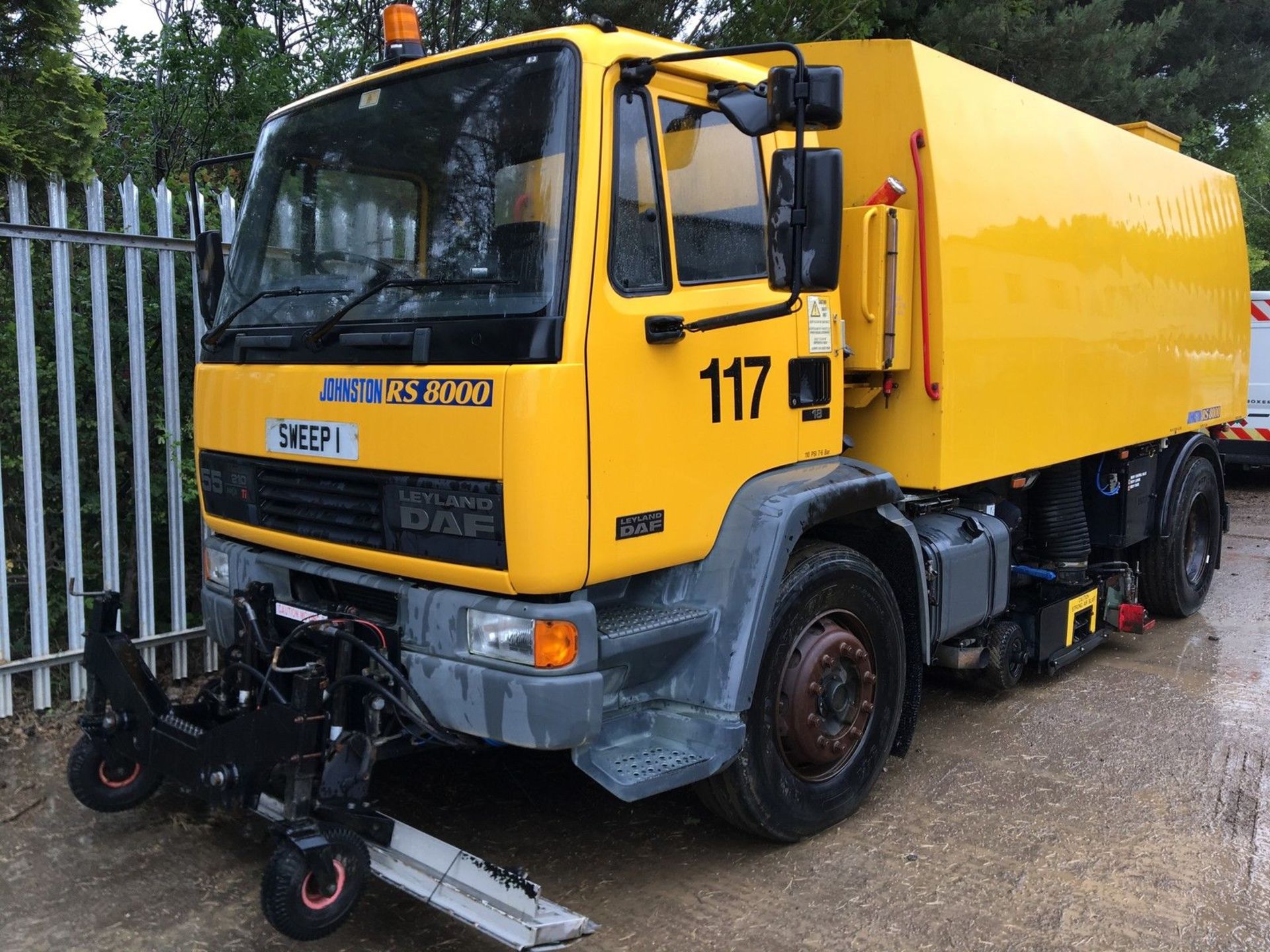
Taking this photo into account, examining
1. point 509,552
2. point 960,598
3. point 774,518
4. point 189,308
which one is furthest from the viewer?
point 189,308

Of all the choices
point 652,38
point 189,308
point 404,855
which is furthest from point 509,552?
point 189,308

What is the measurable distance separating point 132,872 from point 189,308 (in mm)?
2769

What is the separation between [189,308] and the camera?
5.24 metres

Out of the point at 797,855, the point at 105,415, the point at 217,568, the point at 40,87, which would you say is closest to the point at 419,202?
the point at 217,568

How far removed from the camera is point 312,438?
3418mm

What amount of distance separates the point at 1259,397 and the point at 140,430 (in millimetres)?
12510

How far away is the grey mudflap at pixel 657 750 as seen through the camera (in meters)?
3.14

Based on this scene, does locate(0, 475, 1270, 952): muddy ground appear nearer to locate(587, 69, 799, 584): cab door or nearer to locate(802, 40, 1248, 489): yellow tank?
locate(587, 69, 799, 584): cab door

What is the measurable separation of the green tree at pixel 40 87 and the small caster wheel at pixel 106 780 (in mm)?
2993

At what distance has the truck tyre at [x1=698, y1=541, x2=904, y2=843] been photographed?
357cm

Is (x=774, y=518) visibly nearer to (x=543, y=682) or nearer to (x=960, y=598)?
(x=543, y=682)

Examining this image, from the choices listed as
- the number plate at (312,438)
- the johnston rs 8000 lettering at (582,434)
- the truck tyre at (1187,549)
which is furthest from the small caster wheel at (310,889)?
the truck tyre at (1187,549)

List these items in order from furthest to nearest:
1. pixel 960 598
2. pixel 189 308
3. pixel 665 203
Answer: pixel 189 308 < pixel 960 598 < pixel 665 203

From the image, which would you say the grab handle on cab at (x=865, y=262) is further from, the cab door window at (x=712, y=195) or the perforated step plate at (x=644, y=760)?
the perforated step plate at (x=644, y=760)
